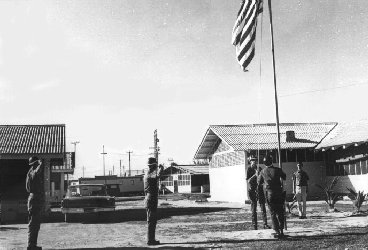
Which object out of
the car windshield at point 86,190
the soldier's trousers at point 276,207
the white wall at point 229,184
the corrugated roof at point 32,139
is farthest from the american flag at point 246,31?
the white wall at point 229,184

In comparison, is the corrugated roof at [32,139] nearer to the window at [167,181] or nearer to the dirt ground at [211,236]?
the dirt ground at [211,236]

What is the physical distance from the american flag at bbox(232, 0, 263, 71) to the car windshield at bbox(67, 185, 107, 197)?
29.1ft

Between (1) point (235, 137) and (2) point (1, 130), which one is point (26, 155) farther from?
(1) point (235, 137)

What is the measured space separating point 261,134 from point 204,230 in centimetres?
1599

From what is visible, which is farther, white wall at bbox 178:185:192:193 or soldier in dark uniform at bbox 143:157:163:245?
white wall at bbox 178:185:192:193

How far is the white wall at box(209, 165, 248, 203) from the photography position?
82.4 feet

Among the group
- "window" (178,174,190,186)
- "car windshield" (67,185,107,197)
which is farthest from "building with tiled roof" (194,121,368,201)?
"window" (178,174,190,186)

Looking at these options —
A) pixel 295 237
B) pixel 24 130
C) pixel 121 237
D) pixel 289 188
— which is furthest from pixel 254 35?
pixel 289 188

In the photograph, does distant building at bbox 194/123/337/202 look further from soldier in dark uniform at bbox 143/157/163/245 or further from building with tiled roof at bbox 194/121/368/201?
soldier in dark uniform at bbox 143/157/163/245

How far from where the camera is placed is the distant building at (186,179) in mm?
55031

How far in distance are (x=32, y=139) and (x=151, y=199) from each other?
38.4 ft

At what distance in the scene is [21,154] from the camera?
17594 millimetres

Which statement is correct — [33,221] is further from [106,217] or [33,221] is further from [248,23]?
[106,217]

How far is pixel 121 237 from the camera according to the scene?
428 inches
